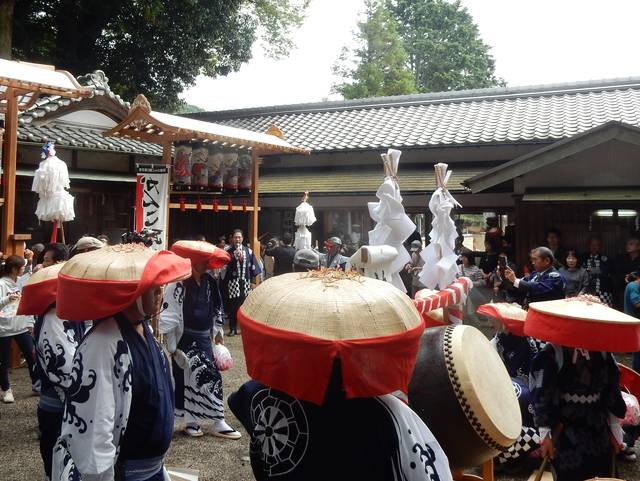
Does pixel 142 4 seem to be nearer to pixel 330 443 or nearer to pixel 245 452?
pixel 245 452

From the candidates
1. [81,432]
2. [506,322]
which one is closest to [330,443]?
[81,432]

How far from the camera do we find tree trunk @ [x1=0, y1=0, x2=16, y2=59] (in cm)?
1744

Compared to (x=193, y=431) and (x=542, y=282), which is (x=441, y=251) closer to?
(x=542, y=282)

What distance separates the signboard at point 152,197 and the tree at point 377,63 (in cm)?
2389

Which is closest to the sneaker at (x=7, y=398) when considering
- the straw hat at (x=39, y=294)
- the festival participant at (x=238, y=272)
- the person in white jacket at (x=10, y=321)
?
the person in white jacket at (x=10, y=321)

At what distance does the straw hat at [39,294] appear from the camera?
140 inches

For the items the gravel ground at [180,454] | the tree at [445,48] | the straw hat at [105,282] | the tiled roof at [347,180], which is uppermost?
the tree at [445,48]

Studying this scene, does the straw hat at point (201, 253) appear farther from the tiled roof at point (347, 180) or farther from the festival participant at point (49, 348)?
the tiled roof at point (347, 180)

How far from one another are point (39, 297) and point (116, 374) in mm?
1653

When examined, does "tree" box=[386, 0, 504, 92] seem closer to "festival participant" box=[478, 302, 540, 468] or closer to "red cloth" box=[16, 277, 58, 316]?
"festival participant" box=[478, 302, 540, 468]

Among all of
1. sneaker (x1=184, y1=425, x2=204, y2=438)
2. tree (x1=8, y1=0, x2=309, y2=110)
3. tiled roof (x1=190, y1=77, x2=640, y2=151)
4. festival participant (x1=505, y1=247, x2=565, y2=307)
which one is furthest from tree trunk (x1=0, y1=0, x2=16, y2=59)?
festival participant (x1=505, y1=247, x2=565, y2=307)

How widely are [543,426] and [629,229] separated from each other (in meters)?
7.35

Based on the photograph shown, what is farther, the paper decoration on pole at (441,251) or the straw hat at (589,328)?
the paper decoration on pole at (441,251)

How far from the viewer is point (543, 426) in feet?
11.7
